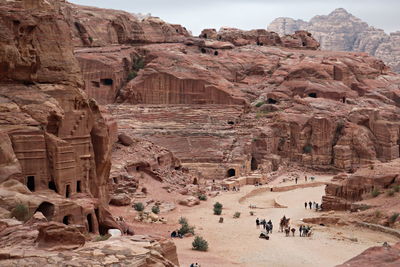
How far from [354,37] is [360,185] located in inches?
6298

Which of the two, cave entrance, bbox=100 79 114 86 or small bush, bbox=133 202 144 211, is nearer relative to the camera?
small bush, bbox=133 202 144 211

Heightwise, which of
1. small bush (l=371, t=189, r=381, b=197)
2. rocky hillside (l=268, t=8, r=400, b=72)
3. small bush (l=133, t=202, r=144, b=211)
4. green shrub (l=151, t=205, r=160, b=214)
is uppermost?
rocky hillside (l=268, t=8, r=400, b=72)

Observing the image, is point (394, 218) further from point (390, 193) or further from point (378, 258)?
point (378, 258)

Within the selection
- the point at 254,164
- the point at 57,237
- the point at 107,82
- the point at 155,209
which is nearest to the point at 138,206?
the point at 155,209

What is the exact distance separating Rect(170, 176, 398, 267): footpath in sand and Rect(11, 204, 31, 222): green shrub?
269 inches

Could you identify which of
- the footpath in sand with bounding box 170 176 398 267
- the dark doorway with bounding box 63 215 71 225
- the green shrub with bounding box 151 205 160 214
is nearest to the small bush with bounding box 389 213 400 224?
the footpath in sand with bounding box 170 176 398 267

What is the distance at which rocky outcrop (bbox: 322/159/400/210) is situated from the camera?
102ft

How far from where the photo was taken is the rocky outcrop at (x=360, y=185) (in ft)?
102

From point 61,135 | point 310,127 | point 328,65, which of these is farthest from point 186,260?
point 328,65

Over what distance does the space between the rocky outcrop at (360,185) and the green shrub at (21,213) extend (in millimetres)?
20764

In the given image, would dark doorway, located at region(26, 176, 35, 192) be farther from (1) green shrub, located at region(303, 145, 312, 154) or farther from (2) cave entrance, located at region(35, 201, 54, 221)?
(1) green shrub, located at region(303, 145, 312, 154)

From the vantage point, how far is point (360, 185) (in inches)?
1256

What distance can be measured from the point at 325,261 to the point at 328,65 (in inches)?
2106

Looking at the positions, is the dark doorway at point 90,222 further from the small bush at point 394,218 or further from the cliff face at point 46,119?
Result: the small bush at point 394,218
